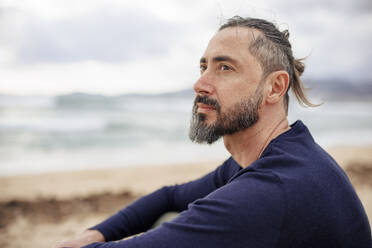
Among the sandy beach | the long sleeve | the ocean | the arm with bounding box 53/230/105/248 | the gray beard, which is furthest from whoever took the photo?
the ocean

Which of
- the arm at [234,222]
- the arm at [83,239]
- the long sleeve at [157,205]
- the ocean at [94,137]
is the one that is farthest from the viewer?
the ocean at [94,137]

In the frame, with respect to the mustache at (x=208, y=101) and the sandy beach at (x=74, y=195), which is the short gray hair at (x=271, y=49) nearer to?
the mustache at (x=208, y=101)

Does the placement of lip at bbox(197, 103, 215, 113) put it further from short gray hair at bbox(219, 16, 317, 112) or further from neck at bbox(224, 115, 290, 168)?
short gray hair at bbox(219, 16, 317, 112)

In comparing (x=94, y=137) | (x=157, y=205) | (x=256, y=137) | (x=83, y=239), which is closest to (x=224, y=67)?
(x=256, y=137)

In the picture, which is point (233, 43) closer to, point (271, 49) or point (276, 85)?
point (271, 49)

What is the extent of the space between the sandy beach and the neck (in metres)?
3.25

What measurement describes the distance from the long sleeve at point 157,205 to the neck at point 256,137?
28cm

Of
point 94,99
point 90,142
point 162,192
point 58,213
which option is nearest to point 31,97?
point 94,99

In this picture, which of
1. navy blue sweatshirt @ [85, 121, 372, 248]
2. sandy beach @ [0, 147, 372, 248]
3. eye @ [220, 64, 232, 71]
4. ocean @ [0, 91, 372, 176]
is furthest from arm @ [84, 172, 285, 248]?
ocean @ [0, 91, 372, 176]

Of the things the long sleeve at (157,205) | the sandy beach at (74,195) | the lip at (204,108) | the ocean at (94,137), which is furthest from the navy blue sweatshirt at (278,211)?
A: the ocean at (94,137)

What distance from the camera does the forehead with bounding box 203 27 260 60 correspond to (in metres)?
1.75

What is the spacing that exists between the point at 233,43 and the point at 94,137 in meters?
14.0

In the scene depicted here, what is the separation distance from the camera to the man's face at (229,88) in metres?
1.73

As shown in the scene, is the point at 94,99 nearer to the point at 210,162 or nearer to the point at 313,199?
the point at 210,162
